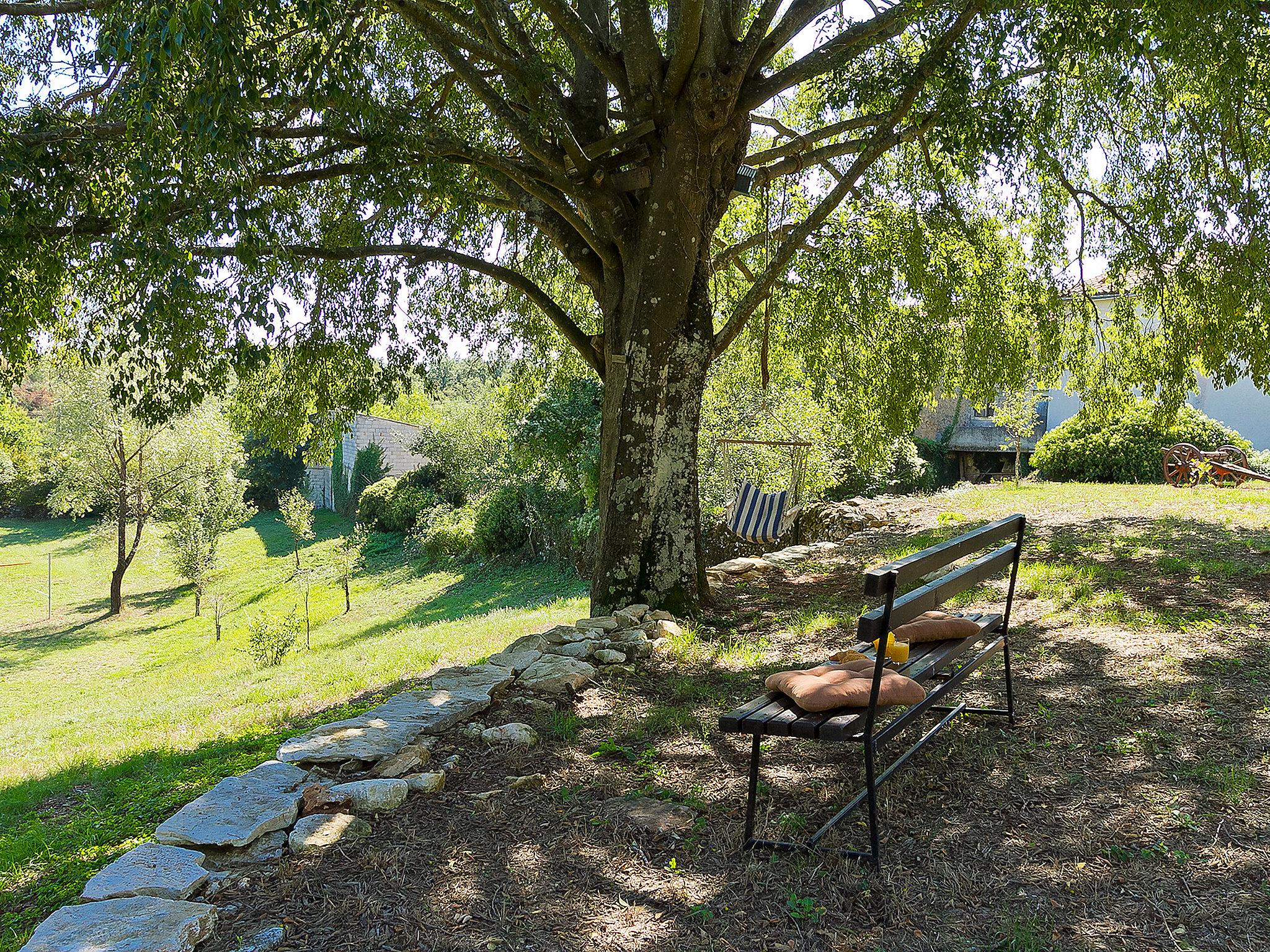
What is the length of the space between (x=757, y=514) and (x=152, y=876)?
8.75 metres

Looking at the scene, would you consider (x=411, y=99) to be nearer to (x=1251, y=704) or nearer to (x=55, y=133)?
(x=55, y=133)

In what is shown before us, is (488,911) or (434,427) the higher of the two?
(434,427)

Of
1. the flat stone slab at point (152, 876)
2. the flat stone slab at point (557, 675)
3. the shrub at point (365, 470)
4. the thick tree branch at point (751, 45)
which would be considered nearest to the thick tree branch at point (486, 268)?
the thick tree branch at point (751, 45)

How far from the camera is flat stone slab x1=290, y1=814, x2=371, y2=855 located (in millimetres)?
3205

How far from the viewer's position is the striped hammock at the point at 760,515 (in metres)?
10.7

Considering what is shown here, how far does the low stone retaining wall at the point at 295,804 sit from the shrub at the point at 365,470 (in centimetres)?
2806

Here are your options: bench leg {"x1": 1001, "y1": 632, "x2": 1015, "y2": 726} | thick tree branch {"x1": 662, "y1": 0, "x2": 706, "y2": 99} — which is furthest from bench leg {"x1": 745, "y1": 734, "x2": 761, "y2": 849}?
thick tree branch {"x1": 662, "y1": 0, "x2": 706, "y2": 99}

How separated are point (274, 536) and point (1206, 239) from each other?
29939 millimetres

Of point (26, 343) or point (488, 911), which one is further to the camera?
point (26, 343)

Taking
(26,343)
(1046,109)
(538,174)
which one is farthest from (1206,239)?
(26,343)

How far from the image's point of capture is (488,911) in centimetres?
279

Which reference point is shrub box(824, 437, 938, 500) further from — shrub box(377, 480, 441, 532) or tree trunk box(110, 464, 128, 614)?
tree trunk box(110, 464, 128, 614)

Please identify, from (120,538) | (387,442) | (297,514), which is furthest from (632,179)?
(387,442)

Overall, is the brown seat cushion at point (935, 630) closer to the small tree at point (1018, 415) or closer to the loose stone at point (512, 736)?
the loose stone at point (512, 736)
